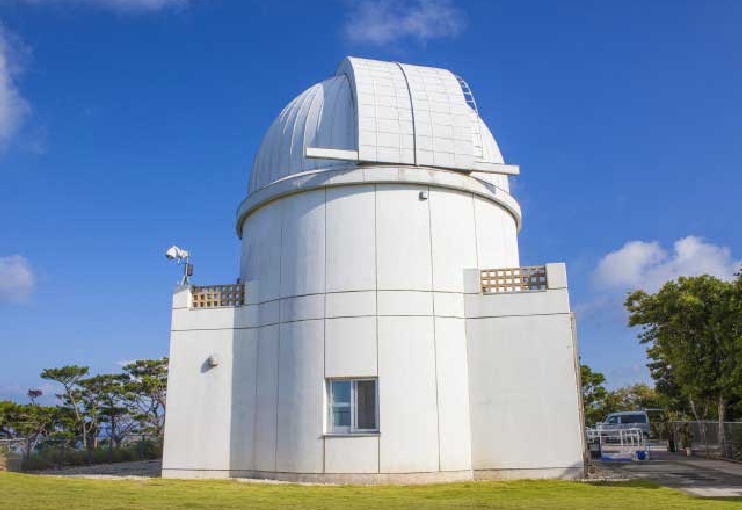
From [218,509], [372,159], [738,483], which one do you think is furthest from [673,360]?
[218,509]

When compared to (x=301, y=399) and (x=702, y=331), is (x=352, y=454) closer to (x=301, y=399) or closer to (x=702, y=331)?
(x=301, y=399)

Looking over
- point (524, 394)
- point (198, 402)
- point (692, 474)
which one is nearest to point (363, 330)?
point (524, 394)

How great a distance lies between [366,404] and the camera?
1418 centimetres

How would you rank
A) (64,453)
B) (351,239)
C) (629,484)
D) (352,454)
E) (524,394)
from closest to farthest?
(629,484)
(352,454)
(524,394)
(351,239)
(64,453)

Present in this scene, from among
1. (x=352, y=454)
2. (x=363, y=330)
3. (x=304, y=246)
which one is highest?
(x=304, y=246)

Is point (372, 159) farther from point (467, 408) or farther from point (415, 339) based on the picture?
point (467, 408)

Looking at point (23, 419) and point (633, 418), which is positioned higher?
point (23, 419)

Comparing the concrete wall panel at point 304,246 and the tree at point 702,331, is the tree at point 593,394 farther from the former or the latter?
the concrete wall panel at point 304,246

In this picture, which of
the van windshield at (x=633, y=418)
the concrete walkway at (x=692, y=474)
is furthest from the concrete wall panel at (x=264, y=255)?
the van windshield at (x=633, y=418)

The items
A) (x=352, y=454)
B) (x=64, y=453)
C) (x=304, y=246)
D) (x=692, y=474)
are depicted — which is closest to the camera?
(x=352, y=454)

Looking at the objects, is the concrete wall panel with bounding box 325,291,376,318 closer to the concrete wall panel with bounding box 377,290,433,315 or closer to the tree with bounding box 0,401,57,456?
the concrete wall panel with bounding box 377,290,433,315

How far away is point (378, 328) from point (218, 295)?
4681 mm

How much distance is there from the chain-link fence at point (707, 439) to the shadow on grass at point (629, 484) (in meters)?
8.36

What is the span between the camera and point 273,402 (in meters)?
14.8
